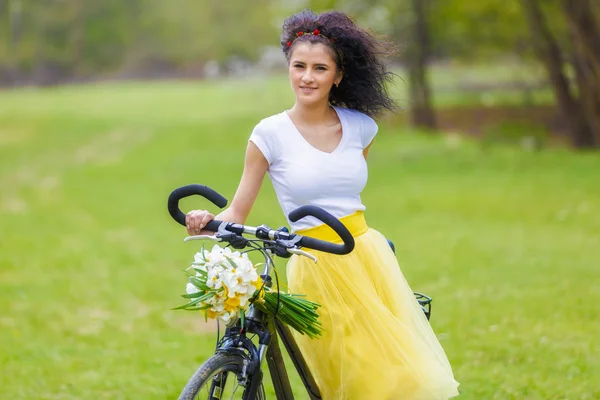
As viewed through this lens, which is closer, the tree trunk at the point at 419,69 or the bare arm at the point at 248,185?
the bare arm at the point at 248,185

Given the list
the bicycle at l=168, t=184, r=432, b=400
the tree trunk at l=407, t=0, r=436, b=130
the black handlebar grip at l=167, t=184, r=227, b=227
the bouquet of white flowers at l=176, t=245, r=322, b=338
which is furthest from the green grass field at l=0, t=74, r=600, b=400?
the tree trunk at l=407, t=0, r=436, b=130

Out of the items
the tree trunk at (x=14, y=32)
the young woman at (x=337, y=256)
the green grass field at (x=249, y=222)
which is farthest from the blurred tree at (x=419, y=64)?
the tree trunk at (x=14, y=32)

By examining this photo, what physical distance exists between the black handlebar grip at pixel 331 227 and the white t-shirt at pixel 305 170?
0.44m

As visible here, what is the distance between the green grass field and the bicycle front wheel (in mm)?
2515

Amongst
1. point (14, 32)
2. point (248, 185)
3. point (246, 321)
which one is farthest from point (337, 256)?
point (14, 32)

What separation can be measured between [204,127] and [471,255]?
22.2 m

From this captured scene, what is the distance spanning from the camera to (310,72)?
4.07 m

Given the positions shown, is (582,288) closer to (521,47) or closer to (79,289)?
(79,289)

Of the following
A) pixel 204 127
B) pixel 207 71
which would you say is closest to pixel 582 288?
pixel 204 127

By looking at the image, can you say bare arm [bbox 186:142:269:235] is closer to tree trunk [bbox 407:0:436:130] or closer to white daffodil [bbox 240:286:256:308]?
white daffodil [bbox 240:286:256:308]

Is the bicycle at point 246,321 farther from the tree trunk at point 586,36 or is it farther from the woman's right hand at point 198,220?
the tree trunk at point 586,36

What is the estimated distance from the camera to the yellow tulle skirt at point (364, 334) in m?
3.95

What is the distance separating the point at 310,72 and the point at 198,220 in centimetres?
79

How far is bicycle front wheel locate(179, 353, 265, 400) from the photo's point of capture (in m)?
3.36
